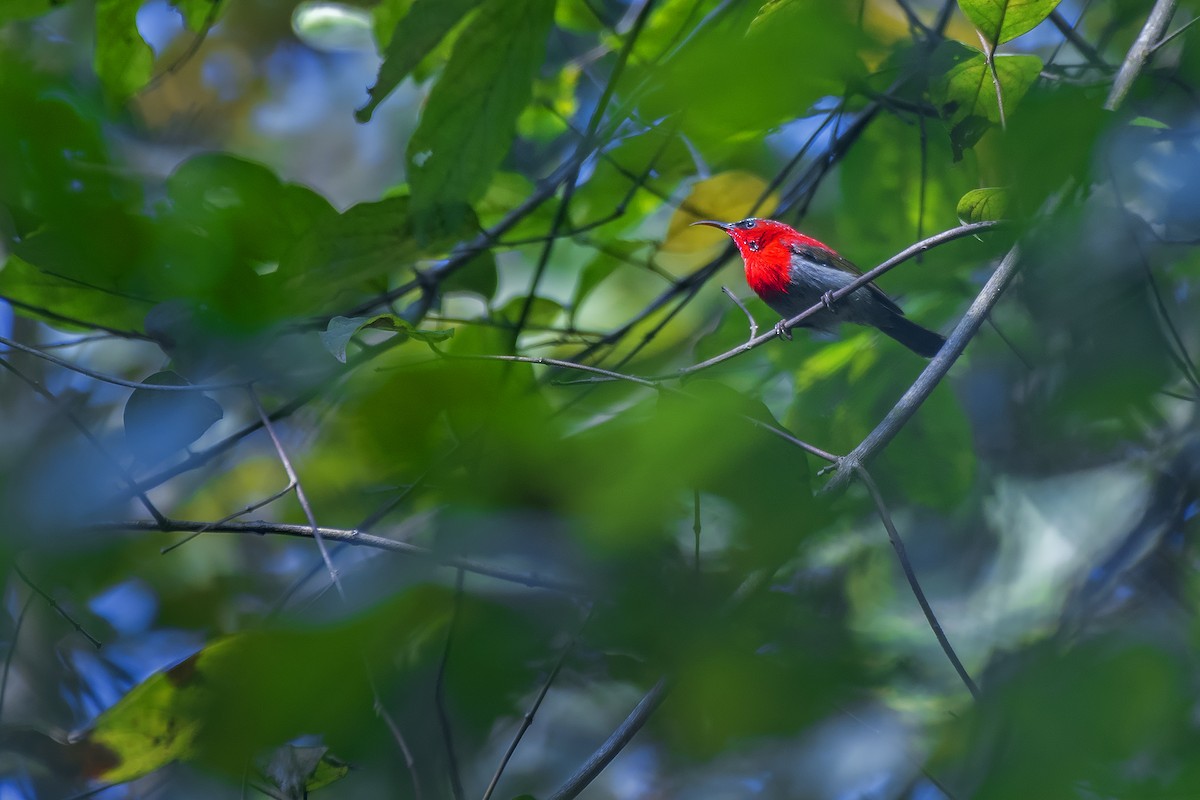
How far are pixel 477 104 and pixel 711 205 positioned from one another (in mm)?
773

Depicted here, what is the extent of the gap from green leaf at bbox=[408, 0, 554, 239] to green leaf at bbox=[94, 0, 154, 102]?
494 millimetres

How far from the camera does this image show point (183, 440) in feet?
3.18

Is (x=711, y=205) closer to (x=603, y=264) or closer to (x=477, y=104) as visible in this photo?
(x=603, y=264)

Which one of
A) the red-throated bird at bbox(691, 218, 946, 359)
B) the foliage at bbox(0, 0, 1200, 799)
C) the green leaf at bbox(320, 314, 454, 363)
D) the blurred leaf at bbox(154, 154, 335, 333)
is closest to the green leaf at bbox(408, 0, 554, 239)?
the foliage at bbox(0, 0, 1200, 799)

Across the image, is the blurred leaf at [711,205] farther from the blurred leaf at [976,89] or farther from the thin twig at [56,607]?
the thin twig at [56,607]

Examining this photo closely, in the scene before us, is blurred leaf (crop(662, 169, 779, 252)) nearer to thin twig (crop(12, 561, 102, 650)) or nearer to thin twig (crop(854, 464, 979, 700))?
thin twig (crop(854, 464, 979, 700))

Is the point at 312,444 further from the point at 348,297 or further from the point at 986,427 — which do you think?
the point at 986,427

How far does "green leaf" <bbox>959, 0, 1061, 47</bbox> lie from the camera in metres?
1.06

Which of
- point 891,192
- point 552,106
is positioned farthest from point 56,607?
point 552,106

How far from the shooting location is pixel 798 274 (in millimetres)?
2168

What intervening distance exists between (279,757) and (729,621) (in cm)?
51

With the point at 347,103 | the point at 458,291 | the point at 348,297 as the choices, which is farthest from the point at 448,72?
the point at 347,103

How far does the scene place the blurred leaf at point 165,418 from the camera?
3.14ft

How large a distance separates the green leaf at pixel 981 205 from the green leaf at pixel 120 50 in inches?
46.2
